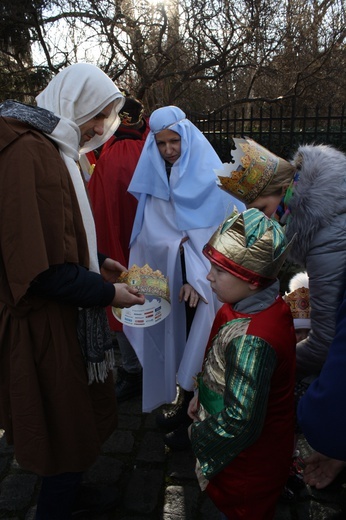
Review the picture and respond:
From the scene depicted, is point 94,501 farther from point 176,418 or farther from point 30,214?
point 30,214

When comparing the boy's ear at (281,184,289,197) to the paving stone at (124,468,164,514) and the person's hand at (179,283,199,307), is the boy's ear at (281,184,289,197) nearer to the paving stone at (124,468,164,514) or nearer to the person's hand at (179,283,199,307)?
the person's hand at (179,283,199,307)

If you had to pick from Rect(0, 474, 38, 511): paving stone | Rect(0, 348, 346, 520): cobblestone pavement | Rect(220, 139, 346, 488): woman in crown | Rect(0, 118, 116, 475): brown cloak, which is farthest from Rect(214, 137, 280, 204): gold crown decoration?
Rect(0, 474, 38, 511): paving stone

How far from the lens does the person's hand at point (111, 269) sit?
2.30 meters

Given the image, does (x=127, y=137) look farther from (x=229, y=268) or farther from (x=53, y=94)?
(x=229, y=268)

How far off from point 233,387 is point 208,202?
1.42 meters

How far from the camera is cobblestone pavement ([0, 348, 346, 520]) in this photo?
7.39 ft

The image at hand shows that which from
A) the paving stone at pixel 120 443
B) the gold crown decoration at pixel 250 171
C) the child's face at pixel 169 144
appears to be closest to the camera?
the gold crown decoration at pixel 250 171

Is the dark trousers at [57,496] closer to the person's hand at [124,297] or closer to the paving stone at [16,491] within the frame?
the paving stone at [16,491]

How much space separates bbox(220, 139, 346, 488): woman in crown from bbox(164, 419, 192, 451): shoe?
43.4 inches

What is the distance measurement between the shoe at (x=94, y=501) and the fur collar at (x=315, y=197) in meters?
1.62

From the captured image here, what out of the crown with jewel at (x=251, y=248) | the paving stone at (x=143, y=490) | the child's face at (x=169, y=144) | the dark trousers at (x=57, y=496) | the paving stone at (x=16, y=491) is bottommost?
the paving stone at (x=16, y=491)

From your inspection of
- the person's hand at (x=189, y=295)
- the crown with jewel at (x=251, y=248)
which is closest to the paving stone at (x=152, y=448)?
the person's hand at (x=189, y=295)

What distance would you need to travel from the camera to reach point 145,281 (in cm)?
200

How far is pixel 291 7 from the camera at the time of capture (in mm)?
10875
